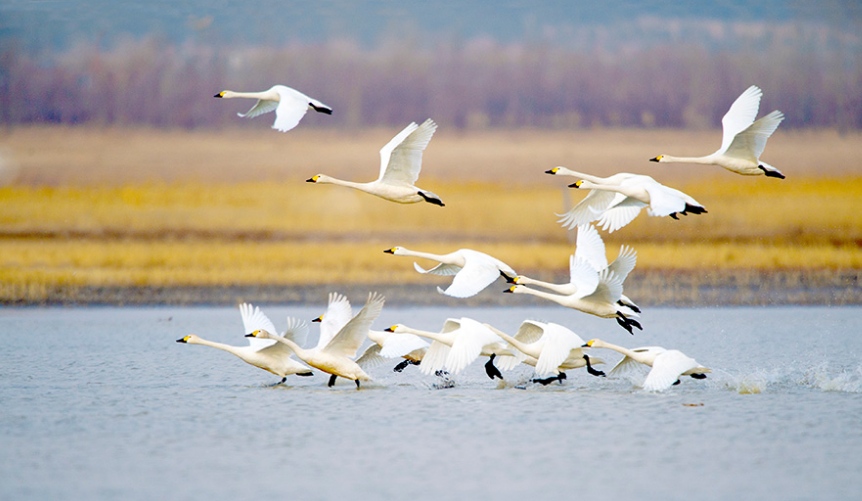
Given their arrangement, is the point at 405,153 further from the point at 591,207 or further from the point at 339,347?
the point at 339,347

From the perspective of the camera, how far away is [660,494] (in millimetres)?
9906

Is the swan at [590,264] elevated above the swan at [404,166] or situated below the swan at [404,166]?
below

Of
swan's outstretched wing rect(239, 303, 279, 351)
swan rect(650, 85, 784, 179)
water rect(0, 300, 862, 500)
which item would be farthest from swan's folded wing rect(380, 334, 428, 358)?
swan rect(650, 85, 784, 179)

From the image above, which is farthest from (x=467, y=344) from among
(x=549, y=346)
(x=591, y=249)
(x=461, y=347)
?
(x=591, y=249)

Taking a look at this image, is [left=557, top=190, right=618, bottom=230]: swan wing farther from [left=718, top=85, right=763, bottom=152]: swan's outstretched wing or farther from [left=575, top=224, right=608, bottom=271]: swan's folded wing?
[left=718, top=85, right=763, bottom=152]: swan's outstretched wing

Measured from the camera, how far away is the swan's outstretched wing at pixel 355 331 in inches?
522

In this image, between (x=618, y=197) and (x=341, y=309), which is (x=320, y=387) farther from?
(x=618, y=197)

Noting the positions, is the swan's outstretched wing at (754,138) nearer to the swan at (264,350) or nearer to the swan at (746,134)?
the swan at (746,134)

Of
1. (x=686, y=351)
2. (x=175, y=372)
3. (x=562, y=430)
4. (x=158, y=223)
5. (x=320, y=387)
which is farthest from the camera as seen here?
(x=158, y=223)

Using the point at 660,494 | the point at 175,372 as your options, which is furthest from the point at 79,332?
the point at 660,494

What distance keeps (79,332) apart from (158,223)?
667 inches

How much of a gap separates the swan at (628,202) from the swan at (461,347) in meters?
1.92

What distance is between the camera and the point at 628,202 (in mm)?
13773

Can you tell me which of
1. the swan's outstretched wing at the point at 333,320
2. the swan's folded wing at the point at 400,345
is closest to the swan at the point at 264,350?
the swan's outstretched wing at the point at 333,320
